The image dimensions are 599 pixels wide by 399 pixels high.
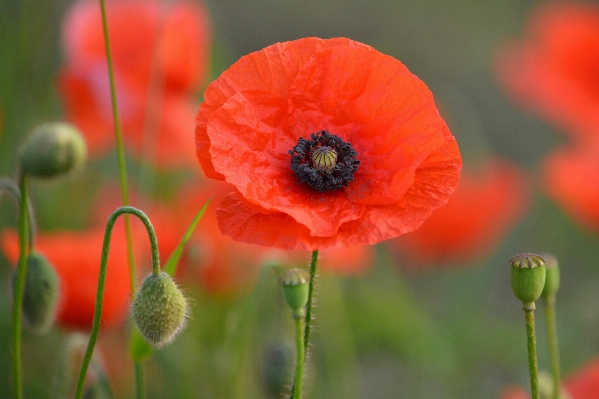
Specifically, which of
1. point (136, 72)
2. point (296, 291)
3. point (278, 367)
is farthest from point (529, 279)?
point (136, 72)

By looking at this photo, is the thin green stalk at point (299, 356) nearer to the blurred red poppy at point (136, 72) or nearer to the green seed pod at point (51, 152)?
the green seed pod at point (51, 152)

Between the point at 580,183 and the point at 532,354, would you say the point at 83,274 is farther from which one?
the point at 580,183

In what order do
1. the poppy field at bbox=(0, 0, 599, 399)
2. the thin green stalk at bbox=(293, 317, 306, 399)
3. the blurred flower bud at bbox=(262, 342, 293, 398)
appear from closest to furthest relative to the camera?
the thin green stalk at bbox=(293, 317, 306, 399) → the poppy field at bbox=(0, 0, 599, 399) → the blurred flower bud at bbox=(262, 342, 293, 398)

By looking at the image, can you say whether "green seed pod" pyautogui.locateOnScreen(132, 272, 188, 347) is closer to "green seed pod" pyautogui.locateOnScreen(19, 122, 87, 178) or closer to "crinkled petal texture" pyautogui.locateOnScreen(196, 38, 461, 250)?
"crinkled petal texture" pyautogui.locateOnScreen(196, 38, 461, 250)

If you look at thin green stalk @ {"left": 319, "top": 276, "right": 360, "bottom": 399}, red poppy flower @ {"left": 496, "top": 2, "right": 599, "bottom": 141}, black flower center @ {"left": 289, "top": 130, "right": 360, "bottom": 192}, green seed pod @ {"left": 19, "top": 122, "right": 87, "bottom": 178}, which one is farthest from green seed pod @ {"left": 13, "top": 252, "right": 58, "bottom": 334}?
red poppy flower @ {"left": 496, "top": 2, "right": 599, "bottom": 141}

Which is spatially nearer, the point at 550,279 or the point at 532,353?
the point at 532,353
